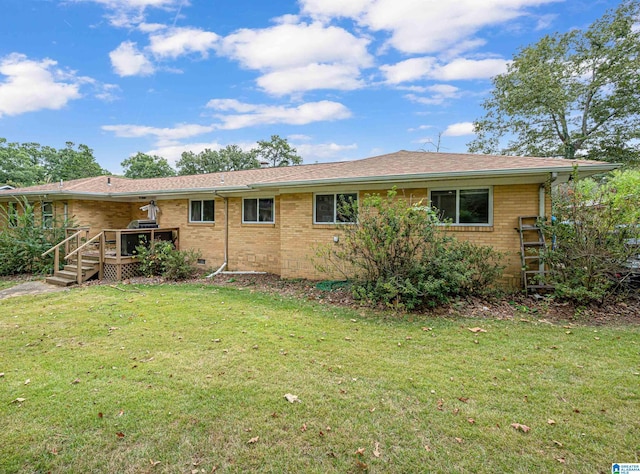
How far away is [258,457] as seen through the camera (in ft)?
8.04

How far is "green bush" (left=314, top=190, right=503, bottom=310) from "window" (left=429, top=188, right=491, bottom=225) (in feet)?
3.13

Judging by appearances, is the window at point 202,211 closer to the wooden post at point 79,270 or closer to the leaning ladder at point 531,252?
the wooden post at point 79,270

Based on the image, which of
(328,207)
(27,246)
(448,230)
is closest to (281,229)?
(328,207)

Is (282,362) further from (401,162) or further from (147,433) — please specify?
(401,162)

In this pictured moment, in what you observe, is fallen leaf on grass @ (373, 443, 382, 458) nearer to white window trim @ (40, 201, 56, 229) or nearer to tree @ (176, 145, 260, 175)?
white window trim @ (40, 201, 56, 229)

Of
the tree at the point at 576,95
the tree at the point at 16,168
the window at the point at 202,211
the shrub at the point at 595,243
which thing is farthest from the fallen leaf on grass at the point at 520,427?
the tree at the point at 16,168

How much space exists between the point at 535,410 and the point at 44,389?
5131 mm

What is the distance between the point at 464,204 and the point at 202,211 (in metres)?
8.92

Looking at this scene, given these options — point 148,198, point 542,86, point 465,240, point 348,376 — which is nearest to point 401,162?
point 465,240

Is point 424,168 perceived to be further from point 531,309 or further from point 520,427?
point 520,427

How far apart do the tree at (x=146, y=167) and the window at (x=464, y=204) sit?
39.7 meters

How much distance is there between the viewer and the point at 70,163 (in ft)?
137

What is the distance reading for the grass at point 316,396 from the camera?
2.46 meters

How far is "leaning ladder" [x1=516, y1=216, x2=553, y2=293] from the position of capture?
7.04 meters
